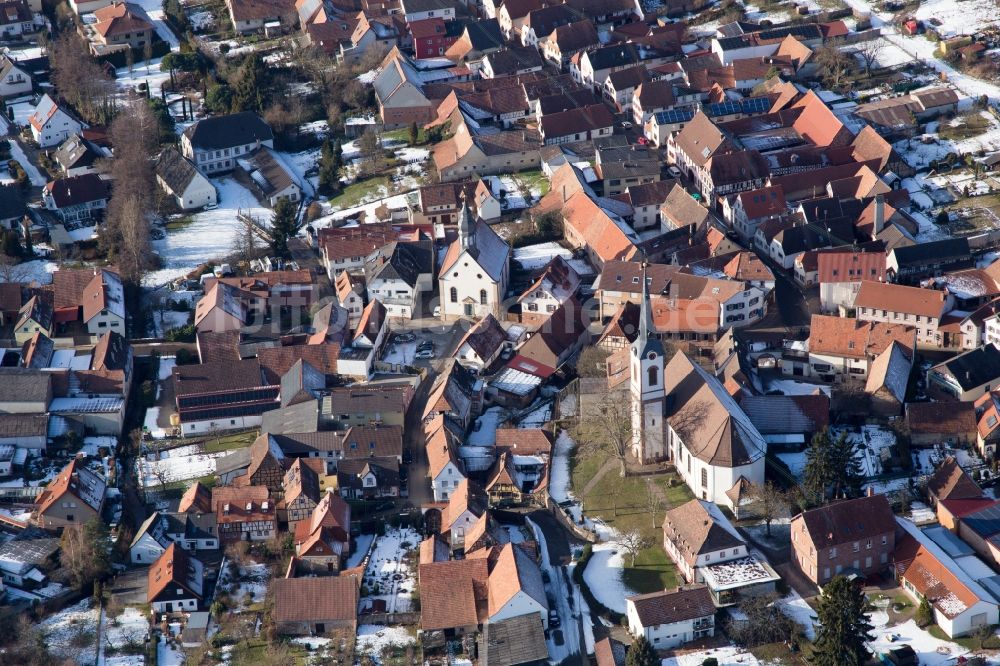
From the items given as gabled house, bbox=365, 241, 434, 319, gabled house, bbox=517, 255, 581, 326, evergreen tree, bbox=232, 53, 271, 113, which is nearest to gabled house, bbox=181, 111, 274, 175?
evergreen tree, bbox=232, 53, 271, 113

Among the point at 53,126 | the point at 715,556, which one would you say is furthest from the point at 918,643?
the point at 53,126

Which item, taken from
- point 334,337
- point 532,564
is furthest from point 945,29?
point 532,564

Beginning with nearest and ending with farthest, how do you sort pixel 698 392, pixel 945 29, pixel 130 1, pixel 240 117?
pixel 698 392 → pixel 240 117 → pixel 945 29 → pixel 130 1

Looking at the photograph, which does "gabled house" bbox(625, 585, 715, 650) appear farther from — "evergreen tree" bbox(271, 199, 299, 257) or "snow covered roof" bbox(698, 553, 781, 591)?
"evergreen tree" bbox(271, 199, 299, 257)

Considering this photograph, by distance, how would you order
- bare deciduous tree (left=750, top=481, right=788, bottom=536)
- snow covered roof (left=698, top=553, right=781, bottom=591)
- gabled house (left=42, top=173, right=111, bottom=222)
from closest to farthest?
snow covered roof (left=698, top=553, right=781, bottom=591) → bare deciduous tree (left=750, top=481, right=788, bottom=536) → gabled house (left=42, top=173, right=111, bottom=222)

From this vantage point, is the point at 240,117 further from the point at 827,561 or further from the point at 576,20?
the point at 827,561

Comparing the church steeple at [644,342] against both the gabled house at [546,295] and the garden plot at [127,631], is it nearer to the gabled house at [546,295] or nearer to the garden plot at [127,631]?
the gabled house at [546,295]

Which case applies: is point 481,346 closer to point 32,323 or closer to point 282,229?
point 282,229
